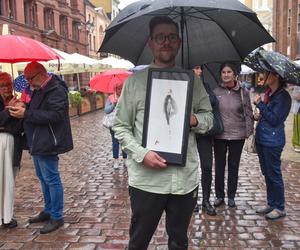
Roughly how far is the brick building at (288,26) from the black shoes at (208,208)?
36.1 metres

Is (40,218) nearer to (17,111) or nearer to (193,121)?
(17,111)

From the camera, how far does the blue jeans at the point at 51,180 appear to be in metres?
4.59

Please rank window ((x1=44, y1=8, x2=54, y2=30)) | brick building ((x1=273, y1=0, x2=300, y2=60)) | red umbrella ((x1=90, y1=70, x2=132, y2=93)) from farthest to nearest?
1. brick building ((x1=273, y1=0, x2=300, y2=60))
2. window ((x1=44, y1=8, x2=54, y2=30))
3. red umbrella ((x1=90, y1=70, x2=132, y2=93))

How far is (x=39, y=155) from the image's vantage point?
4.51m

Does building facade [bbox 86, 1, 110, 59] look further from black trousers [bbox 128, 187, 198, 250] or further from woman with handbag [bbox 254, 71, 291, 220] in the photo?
black trousers [bbox 128, 187, 198, 250]

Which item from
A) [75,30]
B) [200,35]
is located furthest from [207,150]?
[75,30]

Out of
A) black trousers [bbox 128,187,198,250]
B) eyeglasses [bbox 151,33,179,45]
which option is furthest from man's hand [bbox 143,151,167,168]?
eyeglasses [bbox 151,33,179,45]

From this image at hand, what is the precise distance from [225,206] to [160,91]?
332 cm

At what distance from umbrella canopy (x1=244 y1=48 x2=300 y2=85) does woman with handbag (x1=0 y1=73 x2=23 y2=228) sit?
2.75 m

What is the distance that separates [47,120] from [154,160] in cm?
203

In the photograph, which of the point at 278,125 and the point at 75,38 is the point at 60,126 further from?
the point at 75,38

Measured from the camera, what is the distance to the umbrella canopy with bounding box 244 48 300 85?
4621 mm

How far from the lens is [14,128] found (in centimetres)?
479

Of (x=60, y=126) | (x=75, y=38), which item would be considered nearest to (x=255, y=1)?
(x=75, y=38)
